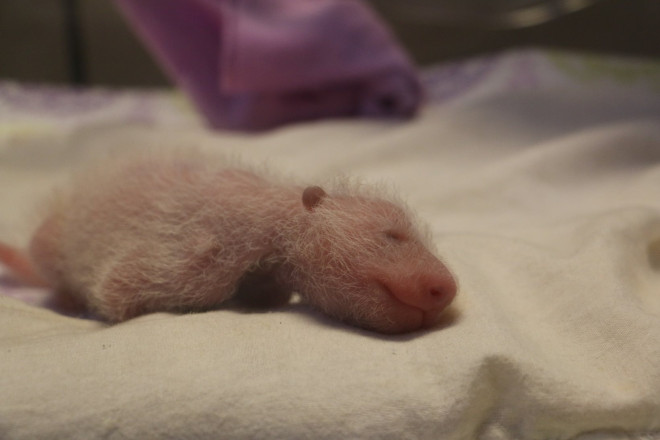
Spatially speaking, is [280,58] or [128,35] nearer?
[280,58]


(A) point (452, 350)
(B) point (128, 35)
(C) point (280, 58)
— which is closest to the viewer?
(A) point (452, 350)

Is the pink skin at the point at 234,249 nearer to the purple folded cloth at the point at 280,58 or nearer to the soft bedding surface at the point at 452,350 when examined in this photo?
the soft bedding surface at the point at 452,350

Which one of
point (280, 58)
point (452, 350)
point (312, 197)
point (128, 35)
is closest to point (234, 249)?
point (312, 197)

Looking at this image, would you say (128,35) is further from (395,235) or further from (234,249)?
(395,235)

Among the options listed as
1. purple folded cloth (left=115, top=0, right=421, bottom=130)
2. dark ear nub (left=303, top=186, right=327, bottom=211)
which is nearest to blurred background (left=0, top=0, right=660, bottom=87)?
purple folded cloth (left=115, top=0, right=421, bottom=130)

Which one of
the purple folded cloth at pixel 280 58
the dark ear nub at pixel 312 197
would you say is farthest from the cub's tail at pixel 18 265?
the purple folded cloth at pixel 280 58

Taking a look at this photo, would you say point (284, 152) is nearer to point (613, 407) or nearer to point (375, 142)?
point (375, 142)
